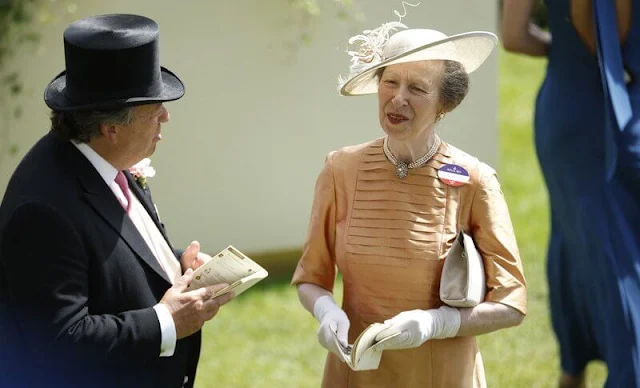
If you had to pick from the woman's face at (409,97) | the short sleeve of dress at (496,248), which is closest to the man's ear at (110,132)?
the woman's face at (409,97)

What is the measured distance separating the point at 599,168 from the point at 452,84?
1.58 meters

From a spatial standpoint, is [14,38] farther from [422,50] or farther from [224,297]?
[422,50]

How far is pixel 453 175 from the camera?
3.62 meters

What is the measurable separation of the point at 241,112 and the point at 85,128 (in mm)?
3554

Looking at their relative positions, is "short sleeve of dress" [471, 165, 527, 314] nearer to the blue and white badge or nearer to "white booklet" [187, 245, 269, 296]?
the blue and white badge

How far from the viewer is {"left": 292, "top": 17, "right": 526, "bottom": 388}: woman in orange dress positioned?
357 centimetres

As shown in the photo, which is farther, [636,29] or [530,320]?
[530,320]

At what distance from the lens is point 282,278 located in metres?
7.25

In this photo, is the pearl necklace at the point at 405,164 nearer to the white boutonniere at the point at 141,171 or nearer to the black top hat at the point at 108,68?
the black top hat at the point at 108,68

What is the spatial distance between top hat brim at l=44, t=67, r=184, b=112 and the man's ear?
0.06 m

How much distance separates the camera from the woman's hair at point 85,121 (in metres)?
3.50

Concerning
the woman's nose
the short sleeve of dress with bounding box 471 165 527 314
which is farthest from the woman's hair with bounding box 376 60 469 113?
the short sleeve of dress with bounding box 471 165 527 314

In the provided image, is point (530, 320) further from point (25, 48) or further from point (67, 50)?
point (67, 50)

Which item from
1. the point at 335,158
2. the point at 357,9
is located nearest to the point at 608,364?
the point at 335,158
